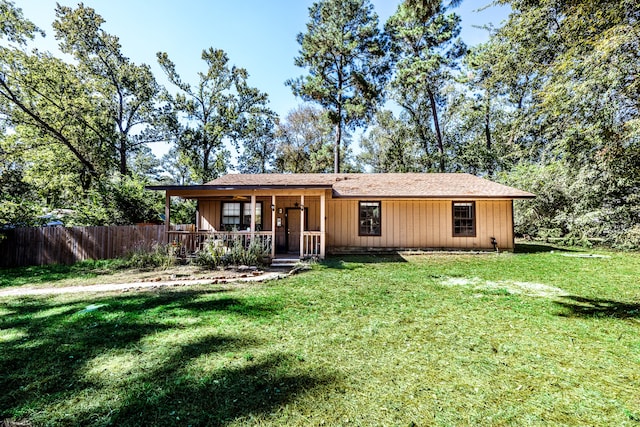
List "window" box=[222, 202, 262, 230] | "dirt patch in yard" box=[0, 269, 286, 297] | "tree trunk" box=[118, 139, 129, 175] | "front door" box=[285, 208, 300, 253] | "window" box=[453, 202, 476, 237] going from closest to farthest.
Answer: "dirt patch in yard" box=[0, 269, 286, 297] → "window" box=[453, 202, 476, 237] → "front door" box=[285, 208, 300, 253] → "window" box=[222, 202, 262, 230] → "tree trunk" box=[118, 139, 129, 175]

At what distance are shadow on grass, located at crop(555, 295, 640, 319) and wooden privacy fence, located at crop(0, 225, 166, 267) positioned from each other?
11217 millimetres

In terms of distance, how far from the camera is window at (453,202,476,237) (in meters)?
12.4

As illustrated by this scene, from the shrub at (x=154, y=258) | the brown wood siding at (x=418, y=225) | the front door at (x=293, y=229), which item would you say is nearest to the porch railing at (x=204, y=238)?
the shrub at (x=154, y=258)

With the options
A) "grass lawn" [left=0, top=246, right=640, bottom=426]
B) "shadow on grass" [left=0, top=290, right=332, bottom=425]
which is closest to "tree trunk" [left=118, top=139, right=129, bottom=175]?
"grass lawn" [left=0, top=246, right=640, bottom=426]

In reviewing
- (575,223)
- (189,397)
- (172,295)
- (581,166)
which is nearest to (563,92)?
(581,166)

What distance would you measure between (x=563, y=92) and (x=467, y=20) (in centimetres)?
1881

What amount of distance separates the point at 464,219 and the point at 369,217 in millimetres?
4044

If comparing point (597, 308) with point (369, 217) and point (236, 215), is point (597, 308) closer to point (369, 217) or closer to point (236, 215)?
point (369, 217)

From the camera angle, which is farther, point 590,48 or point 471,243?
point 471,243

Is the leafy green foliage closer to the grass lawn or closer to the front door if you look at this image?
the front door

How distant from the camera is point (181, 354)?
3285mm

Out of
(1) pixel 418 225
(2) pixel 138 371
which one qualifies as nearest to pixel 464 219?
(1) pixel 418 225

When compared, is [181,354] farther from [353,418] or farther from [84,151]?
[84,151]

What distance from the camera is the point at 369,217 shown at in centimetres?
1273
